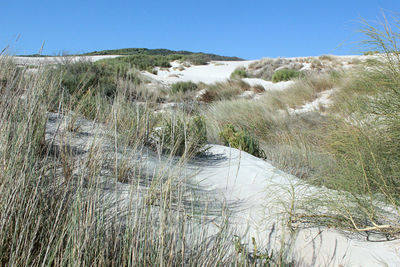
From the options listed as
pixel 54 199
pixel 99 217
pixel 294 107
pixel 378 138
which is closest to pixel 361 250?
pixel 378 138

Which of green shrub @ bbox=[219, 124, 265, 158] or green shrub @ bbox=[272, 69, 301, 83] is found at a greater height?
green shrub @ bbox=[272, 69, 301, 83]

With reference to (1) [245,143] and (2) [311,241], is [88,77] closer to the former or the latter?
(1) [245,143]

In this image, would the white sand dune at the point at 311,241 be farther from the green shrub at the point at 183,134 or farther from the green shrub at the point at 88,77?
the green shrub at the point at 88,77

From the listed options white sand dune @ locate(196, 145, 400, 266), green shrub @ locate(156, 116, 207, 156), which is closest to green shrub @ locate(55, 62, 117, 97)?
green shrub @ locate(156, 116, 207, 156)

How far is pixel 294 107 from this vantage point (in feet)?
25.6

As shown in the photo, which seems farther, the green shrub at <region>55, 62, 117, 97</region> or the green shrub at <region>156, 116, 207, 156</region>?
the green shrub at <region>55, 62, 117, 97</region>

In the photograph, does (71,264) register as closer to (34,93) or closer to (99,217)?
(99,217)

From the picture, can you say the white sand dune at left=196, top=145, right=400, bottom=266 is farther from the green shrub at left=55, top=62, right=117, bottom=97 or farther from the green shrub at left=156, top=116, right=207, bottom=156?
the green shrub at left=55, top=62, right=117, bottom=97

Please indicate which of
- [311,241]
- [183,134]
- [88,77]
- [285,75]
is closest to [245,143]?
[183,134]

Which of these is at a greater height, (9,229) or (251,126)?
(251,126)

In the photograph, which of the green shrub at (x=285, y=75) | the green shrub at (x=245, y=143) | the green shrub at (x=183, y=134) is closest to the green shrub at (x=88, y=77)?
the green shrub at (x=183, y=134)

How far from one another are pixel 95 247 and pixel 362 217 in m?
1.77

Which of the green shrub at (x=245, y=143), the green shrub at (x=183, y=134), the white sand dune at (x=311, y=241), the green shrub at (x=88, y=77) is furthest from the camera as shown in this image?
the green shrub at (x=88, y=77)

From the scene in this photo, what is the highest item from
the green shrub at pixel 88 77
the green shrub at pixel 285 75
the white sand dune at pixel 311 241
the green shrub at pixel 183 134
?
the green shrub at pixel 285 75
